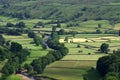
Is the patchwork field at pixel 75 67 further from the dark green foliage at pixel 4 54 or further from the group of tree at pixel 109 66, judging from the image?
the dark green foliage at pixel 4 54

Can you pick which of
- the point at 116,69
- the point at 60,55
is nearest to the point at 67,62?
the point at 60,55

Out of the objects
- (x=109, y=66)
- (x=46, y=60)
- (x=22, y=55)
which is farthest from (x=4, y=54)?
(x=109, y=66)

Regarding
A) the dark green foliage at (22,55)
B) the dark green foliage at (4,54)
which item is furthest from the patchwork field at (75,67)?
the dark green foliage at (4,54)

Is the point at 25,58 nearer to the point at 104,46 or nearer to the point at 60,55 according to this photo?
the point at 60,55

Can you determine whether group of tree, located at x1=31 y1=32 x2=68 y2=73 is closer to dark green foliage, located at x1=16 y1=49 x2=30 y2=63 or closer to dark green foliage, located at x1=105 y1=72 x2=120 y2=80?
dark green foliage, located at x1=16 y1=49 x2=30 y2=63

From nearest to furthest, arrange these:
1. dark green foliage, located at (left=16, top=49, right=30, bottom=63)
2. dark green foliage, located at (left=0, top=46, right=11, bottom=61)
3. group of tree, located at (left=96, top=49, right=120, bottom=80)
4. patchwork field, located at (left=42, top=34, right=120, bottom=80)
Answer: group of tree, located at (left=96, top=49, right=120, bottom=80)
patchwork field, located at (left=42, top=34, right=120, bottom=80)
dark green foliage, located at (left=16, top=49, right=30, bottom=63)
dark green foliage, located at (left=0, top=46, right=11, bottom=61)

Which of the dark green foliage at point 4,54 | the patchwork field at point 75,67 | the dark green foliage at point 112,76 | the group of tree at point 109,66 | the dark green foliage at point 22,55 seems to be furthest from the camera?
the dark green foliage at point 4,54

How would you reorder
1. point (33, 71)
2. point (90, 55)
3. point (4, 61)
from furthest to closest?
1. point (90, 55)
2. point (4, 61)
3. point (33, 71)

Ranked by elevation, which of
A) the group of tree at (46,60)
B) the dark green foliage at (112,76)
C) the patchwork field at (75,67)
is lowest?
the patchwork field at (75,67)

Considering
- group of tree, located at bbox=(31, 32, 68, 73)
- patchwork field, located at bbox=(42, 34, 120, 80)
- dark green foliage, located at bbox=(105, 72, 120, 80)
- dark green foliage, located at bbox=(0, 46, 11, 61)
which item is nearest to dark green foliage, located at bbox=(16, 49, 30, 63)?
dark green foliage, located at bbox=(0, 46, 11, 61)

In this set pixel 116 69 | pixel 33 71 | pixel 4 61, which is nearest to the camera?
pixel 116 69

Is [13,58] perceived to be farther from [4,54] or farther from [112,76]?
[112,76]
